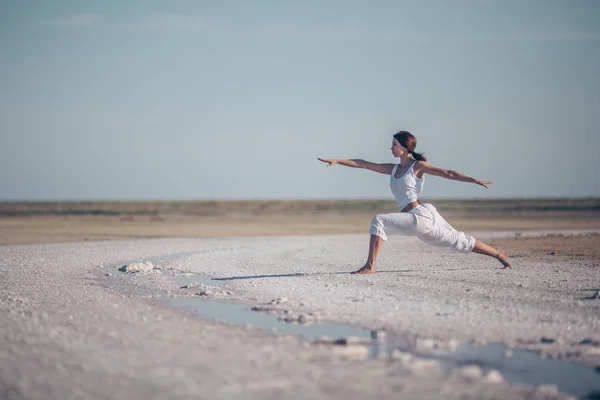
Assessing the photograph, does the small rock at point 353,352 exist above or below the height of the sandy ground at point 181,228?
above

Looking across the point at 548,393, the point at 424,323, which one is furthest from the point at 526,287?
the point at 548,393

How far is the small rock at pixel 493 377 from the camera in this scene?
180 inches

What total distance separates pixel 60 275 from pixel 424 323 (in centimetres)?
699

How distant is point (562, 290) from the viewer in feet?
28.9

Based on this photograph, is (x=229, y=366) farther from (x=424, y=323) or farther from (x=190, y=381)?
(x=424, y=323)

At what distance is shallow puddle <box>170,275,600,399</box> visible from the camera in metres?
4.66

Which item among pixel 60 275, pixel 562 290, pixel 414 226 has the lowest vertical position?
pixel 60 275

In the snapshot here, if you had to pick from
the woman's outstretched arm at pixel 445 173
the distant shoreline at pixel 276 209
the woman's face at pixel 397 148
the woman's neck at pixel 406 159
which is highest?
the woman's face at pixel 397 148

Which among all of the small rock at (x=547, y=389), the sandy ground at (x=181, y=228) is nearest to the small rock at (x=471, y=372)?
the small rock at (x=547, y=389)

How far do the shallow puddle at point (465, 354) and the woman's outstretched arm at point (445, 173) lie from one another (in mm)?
3846

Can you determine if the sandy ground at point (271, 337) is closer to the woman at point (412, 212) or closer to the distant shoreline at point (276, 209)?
the woman at point (412, 212)

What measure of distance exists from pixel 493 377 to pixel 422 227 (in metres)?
5.55

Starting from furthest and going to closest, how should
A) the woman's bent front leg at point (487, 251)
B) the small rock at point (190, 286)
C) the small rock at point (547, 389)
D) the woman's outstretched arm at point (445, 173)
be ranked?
the woman's bent front leg at point (487, 251), the woman's outstretched arm at point (445, 173), the small rock at point (190, 286), the small rock at point (547, 389)

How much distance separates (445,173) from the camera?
9.90m
